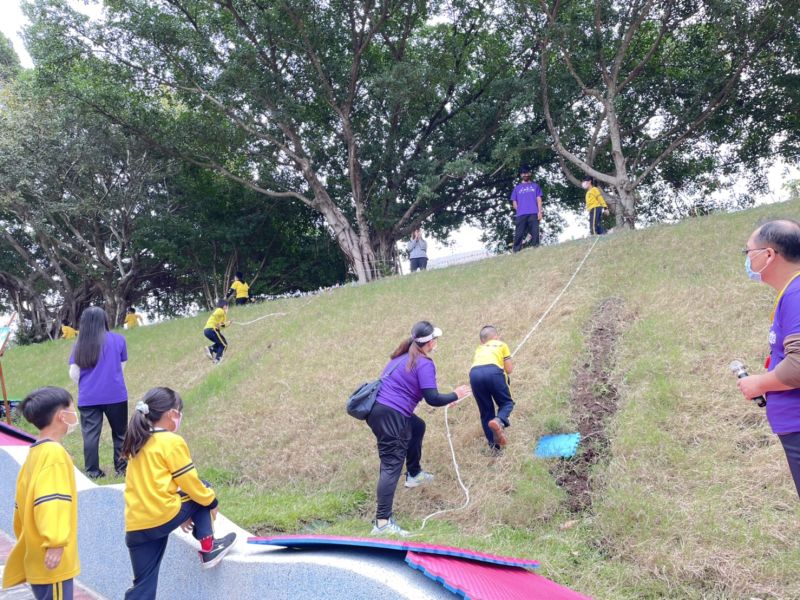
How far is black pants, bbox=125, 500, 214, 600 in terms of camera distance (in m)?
3.70

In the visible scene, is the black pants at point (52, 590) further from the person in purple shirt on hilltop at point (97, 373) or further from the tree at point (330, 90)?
the tree at point (330, 90)

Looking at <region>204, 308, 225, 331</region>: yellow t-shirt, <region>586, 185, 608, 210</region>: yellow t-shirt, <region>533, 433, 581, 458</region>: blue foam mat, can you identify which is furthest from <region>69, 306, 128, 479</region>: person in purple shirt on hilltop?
<region>586, 185, 608, 210</region>: yellow t-shirt

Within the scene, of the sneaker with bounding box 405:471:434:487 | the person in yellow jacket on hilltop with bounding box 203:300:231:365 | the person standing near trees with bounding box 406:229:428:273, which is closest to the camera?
the sneaker with bounding box 405:471:434:487

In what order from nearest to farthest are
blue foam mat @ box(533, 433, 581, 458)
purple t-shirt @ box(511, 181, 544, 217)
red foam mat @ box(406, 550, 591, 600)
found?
red foam mat @ box(406, 550, 591, 600) → blue foam mat @ box(533, 433, 581, 458) → purple t-shirt @ box(511, 181, 544, 217)

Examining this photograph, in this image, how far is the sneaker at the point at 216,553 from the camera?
12.4 ft

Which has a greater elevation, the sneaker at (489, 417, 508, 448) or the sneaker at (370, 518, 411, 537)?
the sneaker at (489, 417, 508, 448)

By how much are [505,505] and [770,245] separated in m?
3.36

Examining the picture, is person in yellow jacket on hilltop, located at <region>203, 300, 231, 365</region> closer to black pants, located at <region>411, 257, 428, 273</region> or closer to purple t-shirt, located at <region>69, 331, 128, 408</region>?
purple t-shirt, located at <region>69, 331, 128, 408</region>

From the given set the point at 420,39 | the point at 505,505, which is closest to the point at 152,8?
the point at 420,39

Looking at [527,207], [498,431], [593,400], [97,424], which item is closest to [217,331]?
[97,424]

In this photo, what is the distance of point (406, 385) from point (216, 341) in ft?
28.3

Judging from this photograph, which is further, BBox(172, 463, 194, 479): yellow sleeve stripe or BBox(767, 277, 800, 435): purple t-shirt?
BBox(172, 463, 194, 479): yellow sleeve stripe

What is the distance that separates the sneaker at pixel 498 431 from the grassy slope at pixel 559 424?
0.19 metres

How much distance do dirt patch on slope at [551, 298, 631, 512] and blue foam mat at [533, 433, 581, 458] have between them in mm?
59
